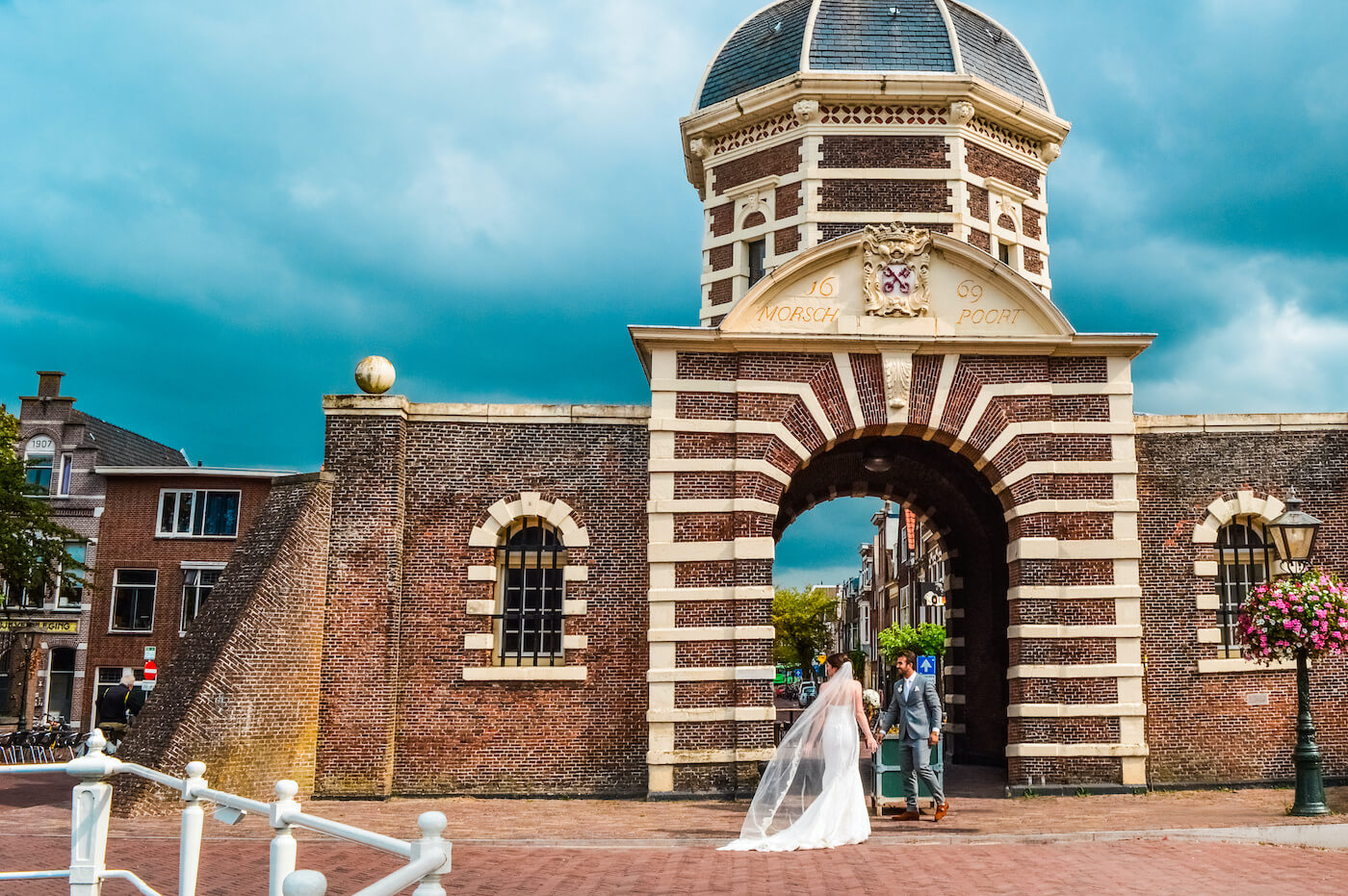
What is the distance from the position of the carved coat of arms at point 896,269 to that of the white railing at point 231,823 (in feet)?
40.3

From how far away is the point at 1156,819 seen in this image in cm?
1298

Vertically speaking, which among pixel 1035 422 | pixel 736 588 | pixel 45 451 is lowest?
pixel 736 588

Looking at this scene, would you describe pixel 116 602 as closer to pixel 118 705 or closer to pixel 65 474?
pixel 65 474

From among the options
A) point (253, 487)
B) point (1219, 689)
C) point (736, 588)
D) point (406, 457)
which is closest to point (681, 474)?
A: point (736, 588)

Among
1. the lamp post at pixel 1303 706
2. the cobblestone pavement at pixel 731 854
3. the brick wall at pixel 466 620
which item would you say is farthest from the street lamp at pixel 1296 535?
the brick wall at pixel 466 620

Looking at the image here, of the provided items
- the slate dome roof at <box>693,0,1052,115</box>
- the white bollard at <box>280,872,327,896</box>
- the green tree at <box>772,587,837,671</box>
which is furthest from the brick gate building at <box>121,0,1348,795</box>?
the green tree at <box>772,587,837,671</box>

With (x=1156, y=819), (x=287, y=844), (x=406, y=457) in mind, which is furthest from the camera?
(x=406, y=457)

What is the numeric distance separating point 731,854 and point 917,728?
323 centimetres

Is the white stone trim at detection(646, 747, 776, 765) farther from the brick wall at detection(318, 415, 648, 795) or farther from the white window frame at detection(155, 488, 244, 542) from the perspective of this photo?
the white window frame at detection(155, 488, 244, 542)

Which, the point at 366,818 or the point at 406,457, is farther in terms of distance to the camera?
the point at 406,457

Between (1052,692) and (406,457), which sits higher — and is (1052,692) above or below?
below

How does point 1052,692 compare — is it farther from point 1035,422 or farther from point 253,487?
point 253,487

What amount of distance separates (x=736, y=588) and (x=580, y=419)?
143 inches

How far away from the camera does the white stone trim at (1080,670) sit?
52.1 feet
